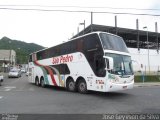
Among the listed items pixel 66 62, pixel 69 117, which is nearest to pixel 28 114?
pixel 69 117

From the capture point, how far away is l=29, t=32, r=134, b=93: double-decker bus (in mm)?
15469

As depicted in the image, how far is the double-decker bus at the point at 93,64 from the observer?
50.8 ft

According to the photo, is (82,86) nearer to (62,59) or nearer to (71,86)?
(71,86)

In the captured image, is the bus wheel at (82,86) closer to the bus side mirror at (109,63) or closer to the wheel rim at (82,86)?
the wheel rim at (82,86)

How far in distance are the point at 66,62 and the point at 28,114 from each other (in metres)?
10.2

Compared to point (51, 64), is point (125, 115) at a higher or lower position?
lower

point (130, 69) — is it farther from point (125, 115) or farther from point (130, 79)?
point (125, 115)

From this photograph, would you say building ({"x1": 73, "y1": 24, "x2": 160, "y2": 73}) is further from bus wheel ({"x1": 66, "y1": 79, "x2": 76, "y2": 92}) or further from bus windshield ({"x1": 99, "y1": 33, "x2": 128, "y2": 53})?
bus windshield ({"x1": 99, "y1": 33, "x2": 128, "y2": 53})

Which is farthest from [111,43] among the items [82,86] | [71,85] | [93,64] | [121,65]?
[71,85]

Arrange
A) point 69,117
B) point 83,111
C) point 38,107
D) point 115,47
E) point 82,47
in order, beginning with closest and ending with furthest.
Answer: point 69,117 → point 83,111 → point 38,107 → point 115,47 → point 82,47

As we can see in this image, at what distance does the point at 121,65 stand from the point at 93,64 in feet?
5.71

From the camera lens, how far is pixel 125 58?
54.5 ft

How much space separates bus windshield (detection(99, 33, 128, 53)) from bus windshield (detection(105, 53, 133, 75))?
1.70 ft

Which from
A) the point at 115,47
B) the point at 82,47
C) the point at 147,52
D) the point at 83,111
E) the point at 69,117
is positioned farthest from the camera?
the point at 147,52
